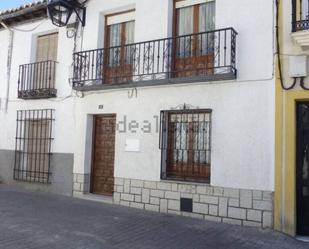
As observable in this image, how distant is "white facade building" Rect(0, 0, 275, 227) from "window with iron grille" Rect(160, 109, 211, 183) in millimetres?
22

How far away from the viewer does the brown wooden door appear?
32.2 feet

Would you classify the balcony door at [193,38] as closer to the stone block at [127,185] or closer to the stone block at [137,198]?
the stone block at [127,185]

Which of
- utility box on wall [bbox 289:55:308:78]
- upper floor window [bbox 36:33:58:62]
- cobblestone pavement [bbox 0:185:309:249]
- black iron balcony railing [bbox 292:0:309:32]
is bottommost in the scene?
cobblestone pavement [bbox 0:185:309:249]

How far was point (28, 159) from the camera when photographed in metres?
11.6

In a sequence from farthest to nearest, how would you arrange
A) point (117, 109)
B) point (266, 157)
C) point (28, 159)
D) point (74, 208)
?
point (28, 159) < point (117, 109) < point (74, 208) < point (266, 157)

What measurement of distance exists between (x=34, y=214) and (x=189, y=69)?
4294 mm

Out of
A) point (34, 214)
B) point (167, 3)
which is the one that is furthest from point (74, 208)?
point (167, 3)

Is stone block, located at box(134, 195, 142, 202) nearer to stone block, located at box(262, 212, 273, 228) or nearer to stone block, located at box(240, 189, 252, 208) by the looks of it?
stone block, located at box(240, 189, 252, 208)

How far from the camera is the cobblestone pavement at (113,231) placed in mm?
6113

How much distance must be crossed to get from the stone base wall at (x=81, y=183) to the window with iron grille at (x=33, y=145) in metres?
1.05

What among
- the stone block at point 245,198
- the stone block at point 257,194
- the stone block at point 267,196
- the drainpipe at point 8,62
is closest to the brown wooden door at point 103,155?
the stone block at point 245,198

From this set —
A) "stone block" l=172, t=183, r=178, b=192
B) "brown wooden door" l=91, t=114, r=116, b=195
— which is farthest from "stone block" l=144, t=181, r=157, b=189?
"brown wooden door" l=91, t=114, r=116, b=195

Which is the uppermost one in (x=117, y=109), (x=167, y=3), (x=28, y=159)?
(x=167, y=3)

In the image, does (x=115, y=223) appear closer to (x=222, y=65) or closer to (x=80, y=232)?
(x=80, y=232)
